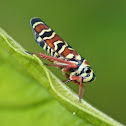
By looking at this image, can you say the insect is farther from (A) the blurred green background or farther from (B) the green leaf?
(A) the blurred green background

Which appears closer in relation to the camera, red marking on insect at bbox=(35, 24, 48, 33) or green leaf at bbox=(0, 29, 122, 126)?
green leaf at bbox=(0, 29, 122, 126)

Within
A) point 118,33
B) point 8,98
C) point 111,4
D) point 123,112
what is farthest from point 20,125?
point 111,4

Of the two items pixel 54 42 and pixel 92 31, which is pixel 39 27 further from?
pixel 92 31

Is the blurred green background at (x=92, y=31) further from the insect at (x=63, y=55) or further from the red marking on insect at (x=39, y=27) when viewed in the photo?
the red marking on insect at (x=39, y=27)

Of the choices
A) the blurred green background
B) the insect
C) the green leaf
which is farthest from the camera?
the blurred green background

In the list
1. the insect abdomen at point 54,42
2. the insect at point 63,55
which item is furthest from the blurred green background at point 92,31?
the insect abdomen at point 54,42

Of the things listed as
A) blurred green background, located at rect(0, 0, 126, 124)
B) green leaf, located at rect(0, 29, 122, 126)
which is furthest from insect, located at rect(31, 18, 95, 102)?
blurred green background, located at rect(0, 0, 126, 124)

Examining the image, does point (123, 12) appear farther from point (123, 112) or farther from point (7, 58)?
point (7, 58)
